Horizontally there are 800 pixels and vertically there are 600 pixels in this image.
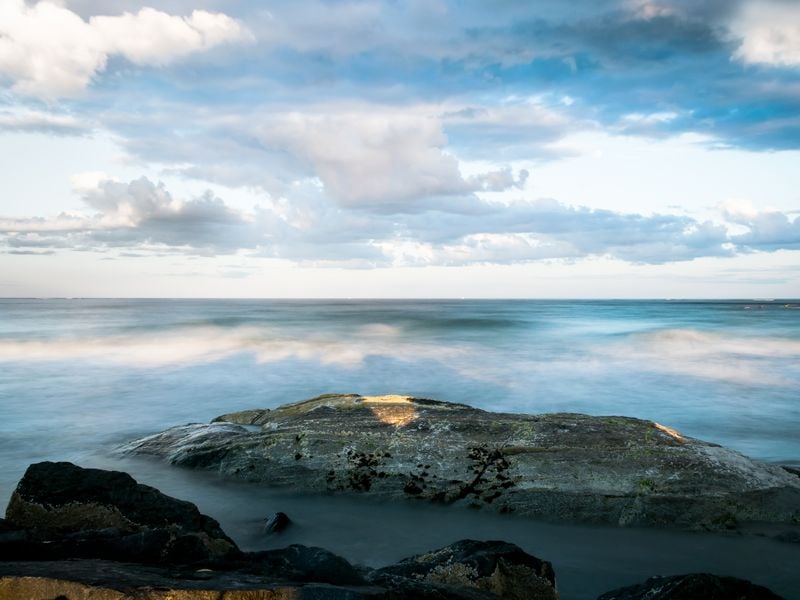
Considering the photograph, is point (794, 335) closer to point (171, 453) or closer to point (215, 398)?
point (215, 398)

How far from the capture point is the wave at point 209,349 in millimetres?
31844

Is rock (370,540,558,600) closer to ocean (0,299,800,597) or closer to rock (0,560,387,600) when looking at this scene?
rock (0,560,387,600)

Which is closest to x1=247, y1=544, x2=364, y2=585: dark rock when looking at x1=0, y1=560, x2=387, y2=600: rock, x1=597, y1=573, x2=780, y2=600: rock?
x1=0, y1=560, x2=387, y2=600: rock

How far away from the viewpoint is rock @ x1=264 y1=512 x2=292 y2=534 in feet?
25.3

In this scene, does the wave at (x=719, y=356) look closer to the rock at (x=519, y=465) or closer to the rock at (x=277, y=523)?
the rock at (x=519, y=465)

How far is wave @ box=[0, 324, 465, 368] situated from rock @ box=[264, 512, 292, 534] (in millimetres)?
20909

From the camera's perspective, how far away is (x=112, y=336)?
47.0 metres

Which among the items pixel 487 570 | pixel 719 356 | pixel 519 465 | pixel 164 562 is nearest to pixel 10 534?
pixel 164 562

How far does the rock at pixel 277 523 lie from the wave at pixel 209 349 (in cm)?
2091

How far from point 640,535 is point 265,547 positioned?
4749mm

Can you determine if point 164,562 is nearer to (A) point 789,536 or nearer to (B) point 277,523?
(B) point 277,523

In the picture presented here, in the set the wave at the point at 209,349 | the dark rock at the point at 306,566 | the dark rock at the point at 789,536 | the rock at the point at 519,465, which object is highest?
the dark rock at the point at 306,566

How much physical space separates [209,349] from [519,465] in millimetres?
31210

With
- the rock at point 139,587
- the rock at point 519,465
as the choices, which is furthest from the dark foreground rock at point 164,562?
the rock at point 519,465
